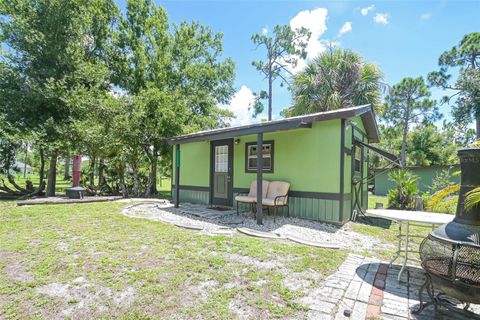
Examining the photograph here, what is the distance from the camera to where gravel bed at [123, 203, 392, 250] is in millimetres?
5031

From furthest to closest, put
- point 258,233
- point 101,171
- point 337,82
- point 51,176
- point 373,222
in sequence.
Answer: point 101,171 < point 51,176 < point 337,82 < point 373,222 < point 258,233

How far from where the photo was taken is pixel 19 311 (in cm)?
254

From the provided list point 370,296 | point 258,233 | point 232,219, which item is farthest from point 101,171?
point 370,296

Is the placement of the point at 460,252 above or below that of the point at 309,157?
below

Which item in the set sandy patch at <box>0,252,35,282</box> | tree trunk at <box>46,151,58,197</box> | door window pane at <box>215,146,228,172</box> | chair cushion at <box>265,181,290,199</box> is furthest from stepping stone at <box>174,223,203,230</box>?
tree trunk at <box>46,151,58,197</box>

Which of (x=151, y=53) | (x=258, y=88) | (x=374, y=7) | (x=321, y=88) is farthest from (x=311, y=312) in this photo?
(x=258, y=88)

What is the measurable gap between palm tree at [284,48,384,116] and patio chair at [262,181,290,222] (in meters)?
5.77

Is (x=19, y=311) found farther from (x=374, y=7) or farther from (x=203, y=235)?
(x=374, y=7)

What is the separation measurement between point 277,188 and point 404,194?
224 inches

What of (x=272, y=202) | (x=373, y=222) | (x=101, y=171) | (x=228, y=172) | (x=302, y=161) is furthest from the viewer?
(x=101, y=171)

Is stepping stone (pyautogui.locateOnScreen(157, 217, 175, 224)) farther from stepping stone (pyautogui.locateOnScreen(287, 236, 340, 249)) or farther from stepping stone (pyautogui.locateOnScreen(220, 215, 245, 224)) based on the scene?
stepping stone (pyautogui.locateOnScreen(287, 236, 340, 249))

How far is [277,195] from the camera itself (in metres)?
7.04

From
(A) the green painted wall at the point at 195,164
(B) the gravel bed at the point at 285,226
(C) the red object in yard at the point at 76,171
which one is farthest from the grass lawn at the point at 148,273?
(C) the red object in yard at the point at 76,171

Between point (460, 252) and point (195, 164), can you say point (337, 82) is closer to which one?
point (195, 164)
